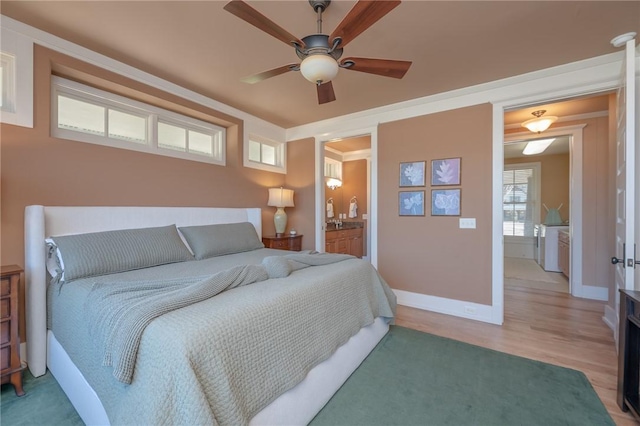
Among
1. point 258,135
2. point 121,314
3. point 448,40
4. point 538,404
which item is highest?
point 448,40

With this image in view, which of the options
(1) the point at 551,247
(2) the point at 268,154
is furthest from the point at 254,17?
(1) the point at 551,247

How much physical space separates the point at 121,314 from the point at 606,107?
5378 mm

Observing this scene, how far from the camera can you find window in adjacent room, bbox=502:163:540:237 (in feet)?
20.8

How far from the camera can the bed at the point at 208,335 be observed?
40.5 inches

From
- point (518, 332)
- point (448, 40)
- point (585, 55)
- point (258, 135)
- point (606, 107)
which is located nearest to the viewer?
point (448, 40)

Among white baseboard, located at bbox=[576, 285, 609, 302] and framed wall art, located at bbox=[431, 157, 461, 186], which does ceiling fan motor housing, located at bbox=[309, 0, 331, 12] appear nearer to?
framed wall art, located at bbox=[431, 157, 461, 186]

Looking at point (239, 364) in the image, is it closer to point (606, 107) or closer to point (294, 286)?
point (294, 286)

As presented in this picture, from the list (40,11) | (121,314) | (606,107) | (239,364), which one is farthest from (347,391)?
(606,107)

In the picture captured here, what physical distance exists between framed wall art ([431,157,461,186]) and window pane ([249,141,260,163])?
256 cm

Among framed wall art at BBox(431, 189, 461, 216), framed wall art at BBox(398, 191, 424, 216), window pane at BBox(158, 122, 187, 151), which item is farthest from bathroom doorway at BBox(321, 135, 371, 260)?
window pane at BBox(158, 122, 187, 151)

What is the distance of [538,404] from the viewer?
67.1 inches

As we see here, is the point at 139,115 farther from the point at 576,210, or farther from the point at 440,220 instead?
the point at 576,210

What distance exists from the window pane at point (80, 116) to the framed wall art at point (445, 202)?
3.69m

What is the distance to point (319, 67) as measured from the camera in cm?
172
